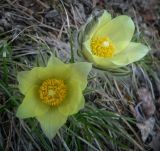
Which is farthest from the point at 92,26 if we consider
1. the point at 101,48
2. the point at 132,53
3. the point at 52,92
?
the point at 52,92

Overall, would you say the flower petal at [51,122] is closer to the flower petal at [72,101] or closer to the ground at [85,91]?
the flower petal at [72,101]

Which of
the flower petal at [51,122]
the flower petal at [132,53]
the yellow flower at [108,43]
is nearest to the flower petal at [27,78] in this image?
the flower petal at [51,122]

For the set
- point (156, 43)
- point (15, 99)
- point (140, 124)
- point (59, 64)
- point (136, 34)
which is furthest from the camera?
point (156, 43)

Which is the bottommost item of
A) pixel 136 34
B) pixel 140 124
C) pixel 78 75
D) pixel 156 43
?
pixel 140 124

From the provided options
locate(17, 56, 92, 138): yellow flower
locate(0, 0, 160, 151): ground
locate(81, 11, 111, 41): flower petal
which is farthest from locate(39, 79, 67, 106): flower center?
locate(81, 11, 111, 41): flower petal

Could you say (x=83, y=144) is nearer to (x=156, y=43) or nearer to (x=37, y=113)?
(x=37, y=113)

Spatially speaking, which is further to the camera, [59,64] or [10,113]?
[10,113]

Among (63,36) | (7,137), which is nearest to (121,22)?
(63,36)
